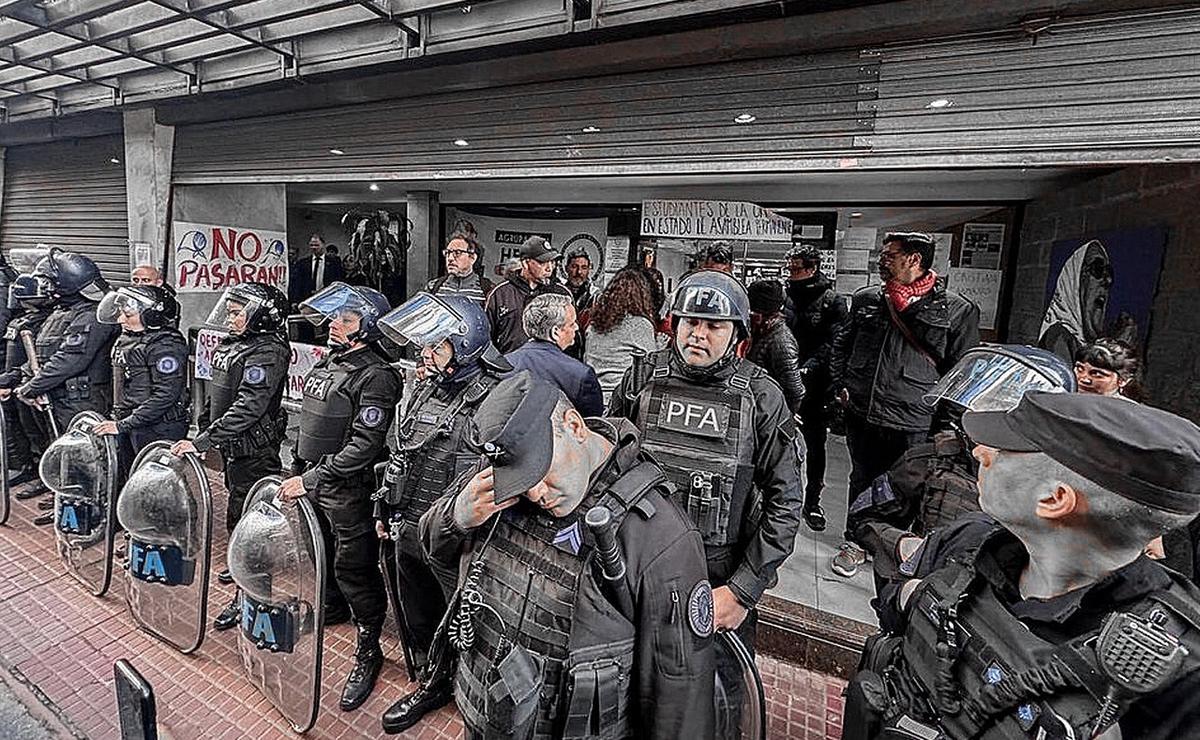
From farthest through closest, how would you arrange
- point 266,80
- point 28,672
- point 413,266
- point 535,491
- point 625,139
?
point 413,266 < point 266,80 < point 625,139 < point 28,672 < point 535,491

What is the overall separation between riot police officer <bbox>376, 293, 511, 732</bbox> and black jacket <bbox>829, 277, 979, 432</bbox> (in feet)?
7.09

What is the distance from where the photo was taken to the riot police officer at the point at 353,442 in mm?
2889

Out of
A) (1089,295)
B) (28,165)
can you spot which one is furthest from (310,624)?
(28,165)

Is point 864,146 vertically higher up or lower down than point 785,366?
higher up

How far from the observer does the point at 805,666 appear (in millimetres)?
3141

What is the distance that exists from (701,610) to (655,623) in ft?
0.46

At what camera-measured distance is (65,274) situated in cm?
504

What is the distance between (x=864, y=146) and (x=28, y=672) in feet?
17.8

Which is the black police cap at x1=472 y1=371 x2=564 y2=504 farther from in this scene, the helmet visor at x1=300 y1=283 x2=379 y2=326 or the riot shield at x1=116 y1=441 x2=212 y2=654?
the riot shield at x1=116 y1=441 x2=212 y2=654

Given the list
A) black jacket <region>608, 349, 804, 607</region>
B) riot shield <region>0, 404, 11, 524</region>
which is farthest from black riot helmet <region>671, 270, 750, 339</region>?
riot shield <region>0, 404, 11, 524</region>

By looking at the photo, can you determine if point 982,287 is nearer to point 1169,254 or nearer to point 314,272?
point 1169,254

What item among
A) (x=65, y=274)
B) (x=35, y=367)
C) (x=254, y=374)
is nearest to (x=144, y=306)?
(x=254, y=374)

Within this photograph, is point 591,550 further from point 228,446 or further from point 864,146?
point 228,446

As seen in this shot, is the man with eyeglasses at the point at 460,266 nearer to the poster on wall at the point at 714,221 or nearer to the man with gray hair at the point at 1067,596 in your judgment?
the poster on wall at the point at 714,221
